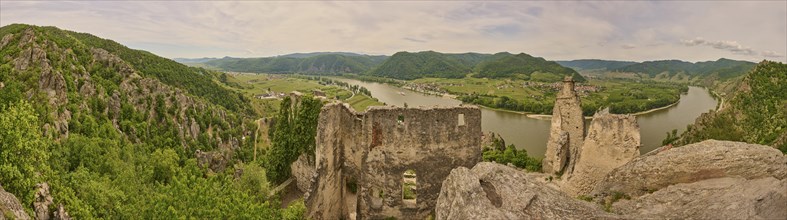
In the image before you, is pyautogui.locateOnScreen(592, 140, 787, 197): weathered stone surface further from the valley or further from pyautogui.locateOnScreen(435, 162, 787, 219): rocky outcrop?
pyautogui.locateOnScreen(435, 162, 787, 219): rocky outcrop

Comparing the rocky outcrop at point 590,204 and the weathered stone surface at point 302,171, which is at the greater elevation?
the rocky outcrop at point 590,204

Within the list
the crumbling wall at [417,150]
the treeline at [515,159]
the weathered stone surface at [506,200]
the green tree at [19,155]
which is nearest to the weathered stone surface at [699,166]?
the weathered stone surface at [506,200]

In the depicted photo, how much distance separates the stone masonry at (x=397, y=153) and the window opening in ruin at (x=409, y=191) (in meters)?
0.09

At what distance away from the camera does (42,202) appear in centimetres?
1991

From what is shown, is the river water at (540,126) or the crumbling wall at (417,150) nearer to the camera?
the crumbling wall at (417,150)

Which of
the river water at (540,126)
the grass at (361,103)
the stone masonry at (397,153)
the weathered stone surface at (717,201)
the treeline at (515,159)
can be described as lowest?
the river water at (540,126)

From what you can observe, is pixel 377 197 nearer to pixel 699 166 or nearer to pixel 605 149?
pixel 605 149

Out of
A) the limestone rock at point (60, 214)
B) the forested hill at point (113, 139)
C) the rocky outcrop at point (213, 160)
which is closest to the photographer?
the forested hill at point (113, 139)

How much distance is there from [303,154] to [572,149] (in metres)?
17.9

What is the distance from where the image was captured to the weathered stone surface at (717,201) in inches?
241

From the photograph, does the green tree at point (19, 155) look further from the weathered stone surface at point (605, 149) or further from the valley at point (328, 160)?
the weathered stone surface at point (605, 149)

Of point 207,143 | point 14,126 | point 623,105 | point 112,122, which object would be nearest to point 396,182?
point 14,126

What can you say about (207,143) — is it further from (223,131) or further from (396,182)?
(396,182)

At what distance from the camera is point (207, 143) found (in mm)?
61719
